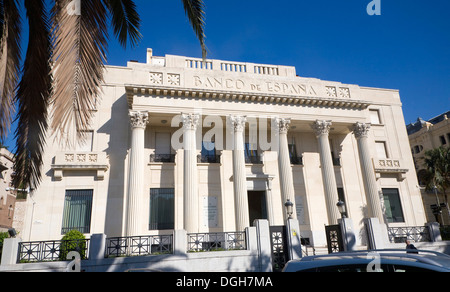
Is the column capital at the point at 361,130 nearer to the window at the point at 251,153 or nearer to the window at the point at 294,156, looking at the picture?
the window at the point at 294,156

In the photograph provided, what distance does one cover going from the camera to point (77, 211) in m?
19.9

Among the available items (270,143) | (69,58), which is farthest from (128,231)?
(69,58)

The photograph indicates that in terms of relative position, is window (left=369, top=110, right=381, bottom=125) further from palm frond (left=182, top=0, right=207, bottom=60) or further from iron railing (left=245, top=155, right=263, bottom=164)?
palm frond (left=182, top=0, right=207, bottom=60)

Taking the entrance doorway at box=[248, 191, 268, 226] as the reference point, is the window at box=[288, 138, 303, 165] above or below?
above

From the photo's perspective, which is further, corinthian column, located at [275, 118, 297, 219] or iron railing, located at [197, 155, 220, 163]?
iron railing, located at [197, 155, 220, 163]

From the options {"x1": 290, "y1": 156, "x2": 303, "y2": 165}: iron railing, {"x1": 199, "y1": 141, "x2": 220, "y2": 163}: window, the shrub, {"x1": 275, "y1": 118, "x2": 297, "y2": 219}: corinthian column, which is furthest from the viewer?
{"x1": 290, "y1": 156, "x2": 303, "y2": 165}: iron railing

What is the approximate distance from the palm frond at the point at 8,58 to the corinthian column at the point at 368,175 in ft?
74.2

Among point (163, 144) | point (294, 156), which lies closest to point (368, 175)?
point (294, 156)

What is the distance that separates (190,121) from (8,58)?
14642 mm

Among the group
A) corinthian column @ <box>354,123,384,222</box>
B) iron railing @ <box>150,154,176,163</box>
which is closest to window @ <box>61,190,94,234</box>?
iron railing @ <box>150,154,176,163</box>

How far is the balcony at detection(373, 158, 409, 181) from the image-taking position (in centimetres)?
2522

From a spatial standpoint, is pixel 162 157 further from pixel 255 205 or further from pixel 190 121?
pixel 255 205

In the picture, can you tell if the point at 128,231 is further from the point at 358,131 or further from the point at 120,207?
the point at 358,131

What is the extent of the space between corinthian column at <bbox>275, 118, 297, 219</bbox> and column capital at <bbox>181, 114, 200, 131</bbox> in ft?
19.5
